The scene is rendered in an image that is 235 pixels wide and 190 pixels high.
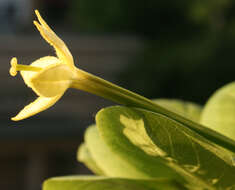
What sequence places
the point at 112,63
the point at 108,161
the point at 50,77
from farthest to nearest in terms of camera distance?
the point at 112,63 < the point at 108,161 < the point at 50,77

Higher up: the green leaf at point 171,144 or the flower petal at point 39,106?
the flower petal at point 39,106

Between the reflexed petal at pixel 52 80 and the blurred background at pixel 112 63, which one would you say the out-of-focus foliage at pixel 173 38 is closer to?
the blurred background at pixel 112 63

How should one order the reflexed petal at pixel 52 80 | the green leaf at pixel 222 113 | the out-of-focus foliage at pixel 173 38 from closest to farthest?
the reflexed petal at pixel 52 80 → the green leaf at pixel 222 113 → the out-of-focus foliage at pixel 173 38

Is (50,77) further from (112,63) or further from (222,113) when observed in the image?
(112,63)

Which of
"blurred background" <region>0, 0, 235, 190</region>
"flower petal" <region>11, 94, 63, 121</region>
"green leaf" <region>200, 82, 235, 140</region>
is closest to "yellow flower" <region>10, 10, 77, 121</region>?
"flower petal" <region>11, 94, 63, 121</region>

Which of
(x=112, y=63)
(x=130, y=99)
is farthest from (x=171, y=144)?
(x=112, y=63)

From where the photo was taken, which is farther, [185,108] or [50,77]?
[185,108]

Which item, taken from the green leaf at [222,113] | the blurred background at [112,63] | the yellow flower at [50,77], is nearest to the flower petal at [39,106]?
the yellow flower at [50,77]

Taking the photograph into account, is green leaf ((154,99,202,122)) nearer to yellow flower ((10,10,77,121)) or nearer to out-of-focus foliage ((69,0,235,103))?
yellow flower ((10,10,77,121))

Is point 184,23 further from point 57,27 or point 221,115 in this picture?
point 221,115
